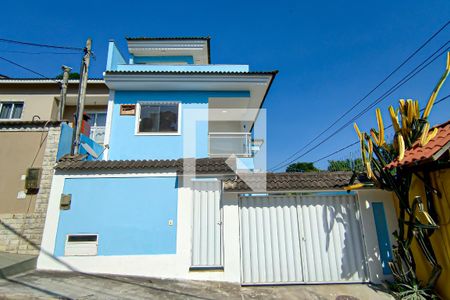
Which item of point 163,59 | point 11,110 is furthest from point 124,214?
point 11,110

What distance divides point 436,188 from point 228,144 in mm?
6803

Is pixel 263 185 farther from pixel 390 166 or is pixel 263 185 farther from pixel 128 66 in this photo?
pixel 128 66

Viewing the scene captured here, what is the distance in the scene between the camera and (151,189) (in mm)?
6246

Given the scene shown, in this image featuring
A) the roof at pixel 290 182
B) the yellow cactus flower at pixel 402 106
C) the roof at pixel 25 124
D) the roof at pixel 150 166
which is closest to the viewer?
the yellow cactus flower at pixel 402 106

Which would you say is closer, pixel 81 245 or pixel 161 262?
pixel 161 262

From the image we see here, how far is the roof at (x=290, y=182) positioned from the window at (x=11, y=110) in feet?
48.7

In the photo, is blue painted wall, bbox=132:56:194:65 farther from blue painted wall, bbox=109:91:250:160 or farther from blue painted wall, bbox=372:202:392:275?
blue painted wall, bbox=372:202:392:275

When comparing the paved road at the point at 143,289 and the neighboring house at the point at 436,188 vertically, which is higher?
the neighboring house at the point at 436,188

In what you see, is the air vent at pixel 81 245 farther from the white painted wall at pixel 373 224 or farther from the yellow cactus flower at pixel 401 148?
the yellow cactus flower at pixel 401 148

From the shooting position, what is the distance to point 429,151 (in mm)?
4781

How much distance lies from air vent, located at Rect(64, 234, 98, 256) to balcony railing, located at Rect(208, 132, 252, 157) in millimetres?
5351

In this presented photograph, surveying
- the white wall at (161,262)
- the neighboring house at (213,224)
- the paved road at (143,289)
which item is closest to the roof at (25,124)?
the neighboring house at (213,224)

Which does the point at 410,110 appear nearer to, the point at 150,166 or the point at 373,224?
the point at 373,224

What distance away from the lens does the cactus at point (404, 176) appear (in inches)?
199
